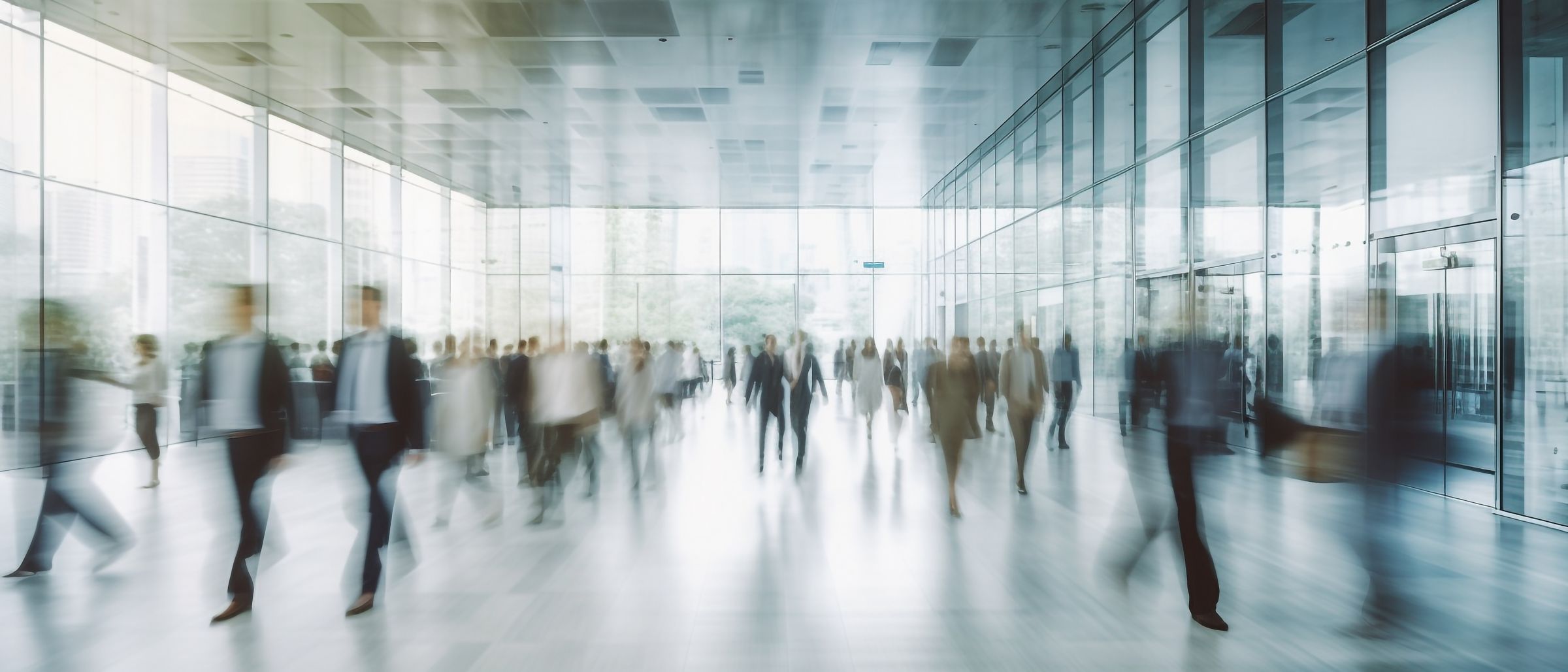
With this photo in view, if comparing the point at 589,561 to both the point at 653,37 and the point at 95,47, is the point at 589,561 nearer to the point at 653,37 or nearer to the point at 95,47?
the point at 653,37

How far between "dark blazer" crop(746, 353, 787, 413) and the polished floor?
1.57 metres

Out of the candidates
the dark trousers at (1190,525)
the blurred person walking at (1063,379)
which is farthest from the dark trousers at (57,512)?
the blurred person walking at (1063,379)

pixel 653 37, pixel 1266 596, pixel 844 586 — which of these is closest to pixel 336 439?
pixel 653 37

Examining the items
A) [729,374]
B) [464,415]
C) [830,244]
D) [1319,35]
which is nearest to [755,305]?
[830,244]

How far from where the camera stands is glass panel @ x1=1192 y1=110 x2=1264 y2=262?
9680 mm

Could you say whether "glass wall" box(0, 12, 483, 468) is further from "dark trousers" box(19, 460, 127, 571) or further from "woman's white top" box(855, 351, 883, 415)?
"woman's white top" box(855, 351, 883, 415)

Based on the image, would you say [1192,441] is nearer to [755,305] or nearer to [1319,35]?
[1319,35]

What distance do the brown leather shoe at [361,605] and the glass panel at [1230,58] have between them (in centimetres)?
1075

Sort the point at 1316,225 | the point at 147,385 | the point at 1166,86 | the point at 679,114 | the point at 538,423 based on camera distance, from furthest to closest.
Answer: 1. the point at 679,114
2. the point at 1166,86
3. the point at 1316,225
4. the point at 147,385
5. the point at 538,423

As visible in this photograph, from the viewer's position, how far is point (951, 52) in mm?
12328

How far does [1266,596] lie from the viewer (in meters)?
4.91

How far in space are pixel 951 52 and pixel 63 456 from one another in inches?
465

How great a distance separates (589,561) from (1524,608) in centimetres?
615

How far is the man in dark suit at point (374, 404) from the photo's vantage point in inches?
188
